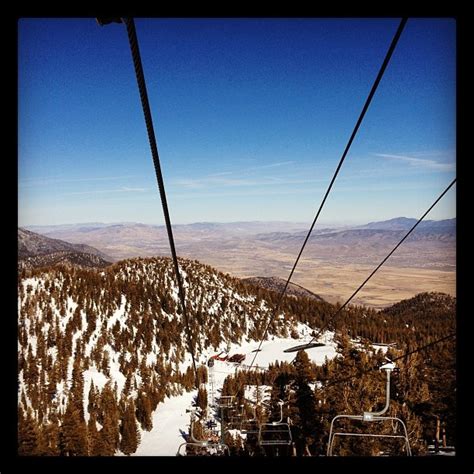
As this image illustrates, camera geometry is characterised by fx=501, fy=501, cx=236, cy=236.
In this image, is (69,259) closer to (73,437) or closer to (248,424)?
(73,437)

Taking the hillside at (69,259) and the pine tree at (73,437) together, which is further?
the hillside at (69,259)

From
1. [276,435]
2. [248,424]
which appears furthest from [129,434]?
[248,424]

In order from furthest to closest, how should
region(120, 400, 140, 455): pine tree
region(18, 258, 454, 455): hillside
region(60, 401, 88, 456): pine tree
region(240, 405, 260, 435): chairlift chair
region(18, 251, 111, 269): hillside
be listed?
region(18, 251, 111, 269): hillside, region(18, 258, 454, 455): hillside, region(120, 400, 140, 455): pine tree, region(60, 401, 88, 456): pine tree, region(240, 405, 260, 435): chairlift chair

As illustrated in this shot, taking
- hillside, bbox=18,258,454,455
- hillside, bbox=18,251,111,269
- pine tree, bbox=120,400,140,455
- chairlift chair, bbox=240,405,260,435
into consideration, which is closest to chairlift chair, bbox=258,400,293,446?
chairlift chair, bbox=240,405,260,435

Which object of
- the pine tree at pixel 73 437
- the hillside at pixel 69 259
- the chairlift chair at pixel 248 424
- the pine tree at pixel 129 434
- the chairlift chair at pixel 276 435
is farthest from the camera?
the hillside at pixel 69 259

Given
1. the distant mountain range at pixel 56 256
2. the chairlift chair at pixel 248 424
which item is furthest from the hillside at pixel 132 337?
the distant mountain range at pixel 56 256

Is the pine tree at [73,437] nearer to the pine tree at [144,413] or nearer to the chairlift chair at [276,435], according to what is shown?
the pine tree at [144,413]

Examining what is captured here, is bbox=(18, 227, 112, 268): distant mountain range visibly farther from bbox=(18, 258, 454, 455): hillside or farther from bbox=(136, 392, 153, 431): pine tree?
bbox=(136, 392, 153, 431): pine tree

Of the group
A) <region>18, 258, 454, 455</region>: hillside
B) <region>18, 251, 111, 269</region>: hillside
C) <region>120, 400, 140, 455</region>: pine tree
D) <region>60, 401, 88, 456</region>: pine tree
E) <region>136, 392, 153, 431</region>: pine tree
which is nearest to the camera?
<region>60, 401, 88, 456</region>: pine tree
